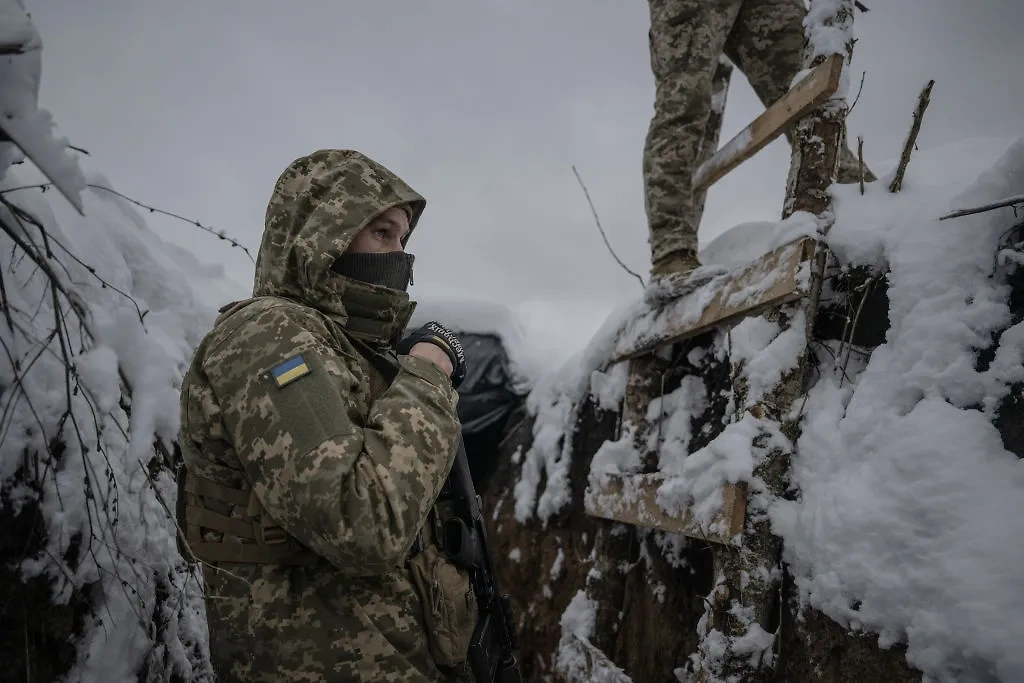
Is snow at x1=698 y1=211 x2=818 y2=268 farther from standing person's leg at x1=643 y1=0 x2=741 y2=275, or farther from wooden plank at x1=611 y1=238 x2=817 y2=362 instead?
standing person's leg at x1=643 y1=0 x2=741 y2=275

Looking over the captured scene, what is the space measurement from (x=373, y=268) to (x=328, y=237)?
0.45 feet

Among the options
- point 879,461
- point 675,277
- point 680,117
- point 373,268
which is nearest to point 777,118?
point 680,117

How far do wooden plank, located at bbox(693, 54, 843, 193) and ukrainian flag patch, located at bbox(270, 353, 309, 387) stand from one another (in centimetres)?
176

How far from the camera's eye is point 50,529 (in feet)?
5.32

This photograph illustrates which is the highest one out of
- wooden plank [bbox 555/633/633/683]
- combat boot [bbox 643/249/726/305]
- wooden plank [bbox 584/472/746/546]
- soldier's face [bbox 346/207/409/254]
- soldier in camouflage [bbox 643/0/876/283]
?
soldier in camouflage [bbox 643/0/876/283]

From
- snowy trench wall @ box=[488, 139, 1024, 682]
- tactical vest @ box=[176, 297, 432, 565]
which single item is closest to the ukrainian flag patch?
tactical vest @ box=[176, 297, 432, 565]

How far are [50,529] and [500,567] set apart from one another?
2.30 m

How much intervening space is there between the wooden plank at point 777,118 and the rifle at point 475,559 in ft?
5.14

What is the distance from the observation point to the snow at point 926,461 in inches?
43.5

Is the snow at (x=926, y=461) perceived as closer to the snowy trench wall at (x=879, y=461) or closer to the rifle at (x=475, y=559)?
the snowy trench wall at (x=879, y=461)

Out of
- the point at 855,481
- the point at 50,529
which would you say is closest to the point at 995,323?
the point at 855,481

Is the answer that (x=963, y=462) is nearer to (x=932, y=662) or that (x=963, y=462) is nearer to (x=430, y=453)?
(x=932, y=662)

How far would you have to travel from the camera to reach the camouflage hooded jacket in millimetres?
1043

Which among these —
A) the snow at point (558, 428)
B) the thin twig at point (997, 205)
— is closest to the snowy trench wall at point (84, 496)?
the snow at point (558, 428)
